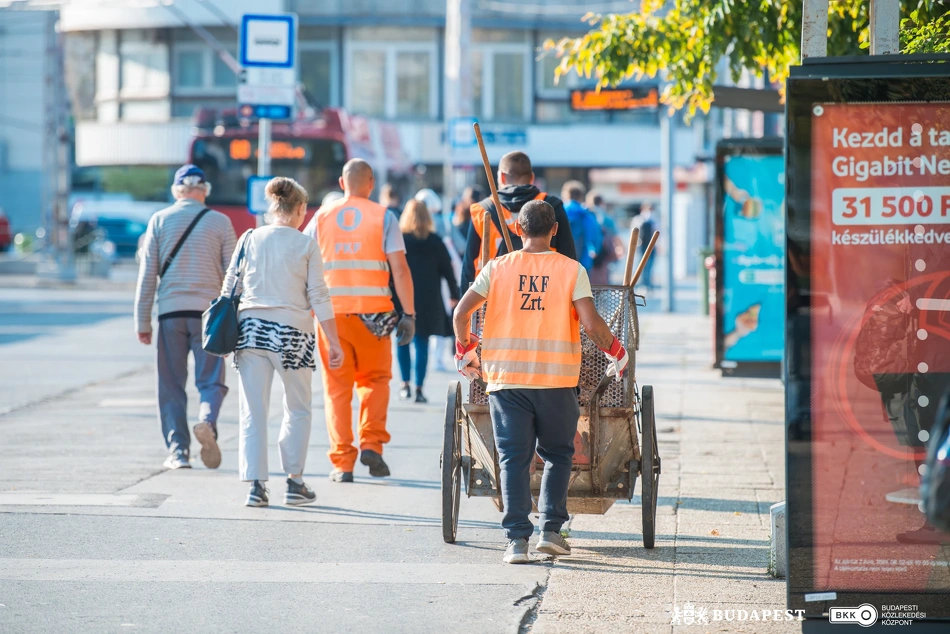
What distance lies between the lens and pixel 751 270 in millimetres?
13016

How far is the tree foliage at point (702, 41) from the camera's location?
878 centimetres

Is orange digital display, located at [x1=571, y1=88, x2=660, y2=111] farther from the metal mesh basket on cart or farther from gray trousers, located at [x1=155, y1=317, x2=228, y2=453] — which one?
the metal mesh basket on cart

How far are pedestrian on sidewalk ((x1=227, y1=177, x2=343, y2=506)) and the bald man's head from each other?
2.45 ft

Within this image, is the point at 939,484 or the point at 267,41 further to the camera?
the point at 267,41

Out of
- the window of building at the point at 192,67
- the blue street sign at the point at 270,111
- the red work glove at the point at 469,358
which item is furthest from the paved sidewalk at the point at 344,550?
the window of building at the point at 192,67

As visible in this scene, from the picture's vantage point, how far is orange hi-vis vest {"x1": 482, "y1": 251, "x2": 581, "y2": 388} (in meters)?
5.89

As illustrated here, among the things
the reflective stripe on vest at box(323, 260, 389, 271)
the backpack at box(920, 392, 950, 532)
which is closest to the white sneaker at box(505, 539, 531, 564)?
the reflective stripe on vest at box(323, 260, 389, 271)

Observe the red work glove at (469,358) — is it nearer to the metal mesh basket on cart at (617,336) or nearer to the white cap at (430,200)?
the metal mesh basket on cart at (617,336)

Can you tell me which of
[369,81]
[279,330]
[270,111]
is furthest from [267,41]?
[369,81]

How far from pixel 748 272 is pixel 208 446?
21.1ft

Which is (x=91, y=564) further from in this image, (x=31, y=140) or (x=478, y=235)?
(x=31, y=140)

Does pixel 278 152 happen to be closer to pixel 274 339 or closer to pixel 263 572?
pixel 274 339

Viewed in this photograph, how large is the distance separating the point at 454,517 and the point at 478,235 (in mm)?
1743

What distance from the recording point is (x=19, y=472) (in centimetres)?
851
